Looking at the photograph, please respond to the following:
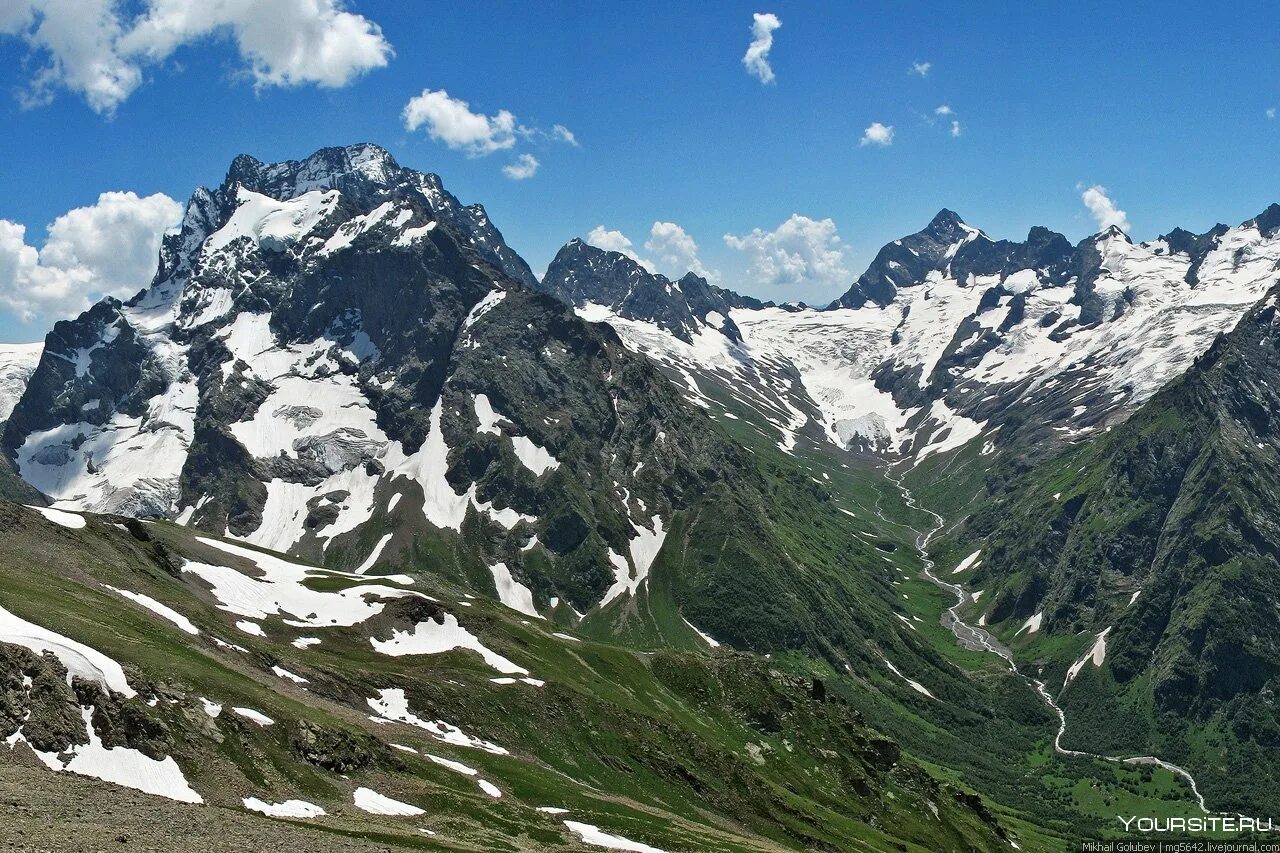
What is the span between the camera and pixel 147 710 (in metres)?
73.8

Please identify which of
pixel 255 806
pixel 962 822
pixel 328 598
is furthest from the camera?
pixel 962 822

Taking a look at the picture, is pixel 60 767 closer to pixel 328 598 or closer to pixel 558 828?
pixel 558 828

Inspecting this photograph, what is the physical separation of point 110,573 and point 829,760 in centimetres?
11676

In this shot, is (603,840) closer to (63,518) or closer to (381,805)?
(381,805)

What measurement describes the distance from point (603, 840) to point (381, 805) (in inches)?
874

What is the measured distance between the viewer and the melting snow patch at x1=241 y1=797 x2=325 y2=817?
71500 mm

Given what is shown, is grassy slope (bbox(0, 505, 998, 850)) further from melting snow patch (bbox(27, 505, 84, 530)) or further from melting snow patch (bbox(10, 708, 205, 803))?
melting snow patch (bbox(27, 505, 84, 530))

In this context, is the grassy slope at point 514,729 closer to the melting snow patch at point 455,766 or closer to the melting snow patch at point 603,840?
the melting snow patch at point 455,766

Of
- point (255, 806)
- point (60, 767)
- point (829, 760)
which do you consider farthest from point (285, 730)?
point (829, 760)

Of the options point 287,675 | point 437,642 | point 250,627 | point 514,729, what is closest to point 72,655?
point 287,675

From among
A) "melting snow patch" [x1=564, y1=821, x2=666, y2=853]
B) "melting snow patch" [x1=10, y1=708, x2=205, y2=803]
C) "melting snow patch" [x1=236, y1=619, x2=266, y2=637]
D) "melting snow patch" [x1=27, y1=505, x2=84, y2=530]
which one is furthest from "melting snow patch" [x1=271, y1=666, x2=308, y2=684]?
"melting snow patch" [x1=27, y1=505, x2=84, y2=530]

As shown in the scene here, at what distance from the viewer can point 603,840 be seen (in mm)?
91688

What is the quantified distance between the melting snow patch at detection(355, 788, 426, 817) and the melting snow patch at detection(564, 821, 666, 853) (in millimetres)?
16550

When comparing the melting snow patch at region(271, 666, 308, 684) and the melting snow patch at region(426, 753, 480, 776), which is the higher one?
the melting snow patch at region(271, 666, 308, 684)
